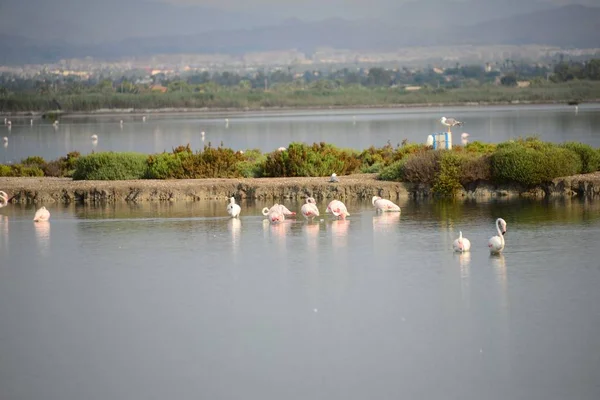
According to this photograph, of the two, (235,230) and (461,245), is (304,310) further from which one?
(235,230)

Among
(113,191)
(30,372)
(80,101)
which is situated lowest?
(30,372)

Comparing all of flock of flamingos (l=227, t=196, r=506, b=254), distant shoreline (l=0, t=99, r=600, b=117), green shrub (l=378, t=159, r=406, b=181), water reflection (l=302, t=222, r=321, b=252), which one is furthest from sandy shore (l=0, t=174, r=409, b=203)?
distant shoreline (l=0, t=99, r=600, b=117)

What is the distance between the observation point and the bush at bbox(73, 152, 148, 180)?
78.8ft

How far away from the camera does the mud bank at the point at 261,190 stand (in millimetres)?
20859

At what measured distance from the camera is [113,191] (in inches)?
874

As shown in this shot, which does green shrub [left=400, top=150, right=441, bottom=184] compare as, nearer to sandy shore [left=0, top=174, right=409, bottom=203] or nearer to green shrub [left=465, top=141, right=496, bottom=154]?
sandy shore [left=0, top=174, right=409, bottom=203]

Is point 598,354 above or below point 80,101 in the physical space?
below

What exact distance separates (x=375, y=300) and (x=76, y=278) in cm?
389

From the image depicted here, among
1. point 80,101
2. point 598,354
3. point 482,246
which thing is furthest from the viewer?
point 80,101

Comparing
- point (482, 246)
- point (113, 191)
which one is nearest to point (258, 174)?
point (113, 191)

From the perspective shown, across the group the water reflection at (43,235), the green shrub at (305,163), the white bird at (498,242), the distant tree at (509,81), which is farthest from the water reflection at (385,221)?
the distant tree at (509,81)

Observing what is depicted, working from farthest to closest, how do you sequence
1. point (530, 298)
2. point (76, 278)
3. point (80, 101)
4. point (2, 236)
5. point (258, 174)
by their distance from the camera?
point (80, 101), point (258, 174), point (2, 236), point (76, 278), point (530, 298)

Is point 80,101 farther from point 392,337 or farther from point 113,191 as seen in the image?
point 392,337

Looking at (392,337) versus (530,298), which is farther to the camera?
(530,298)
